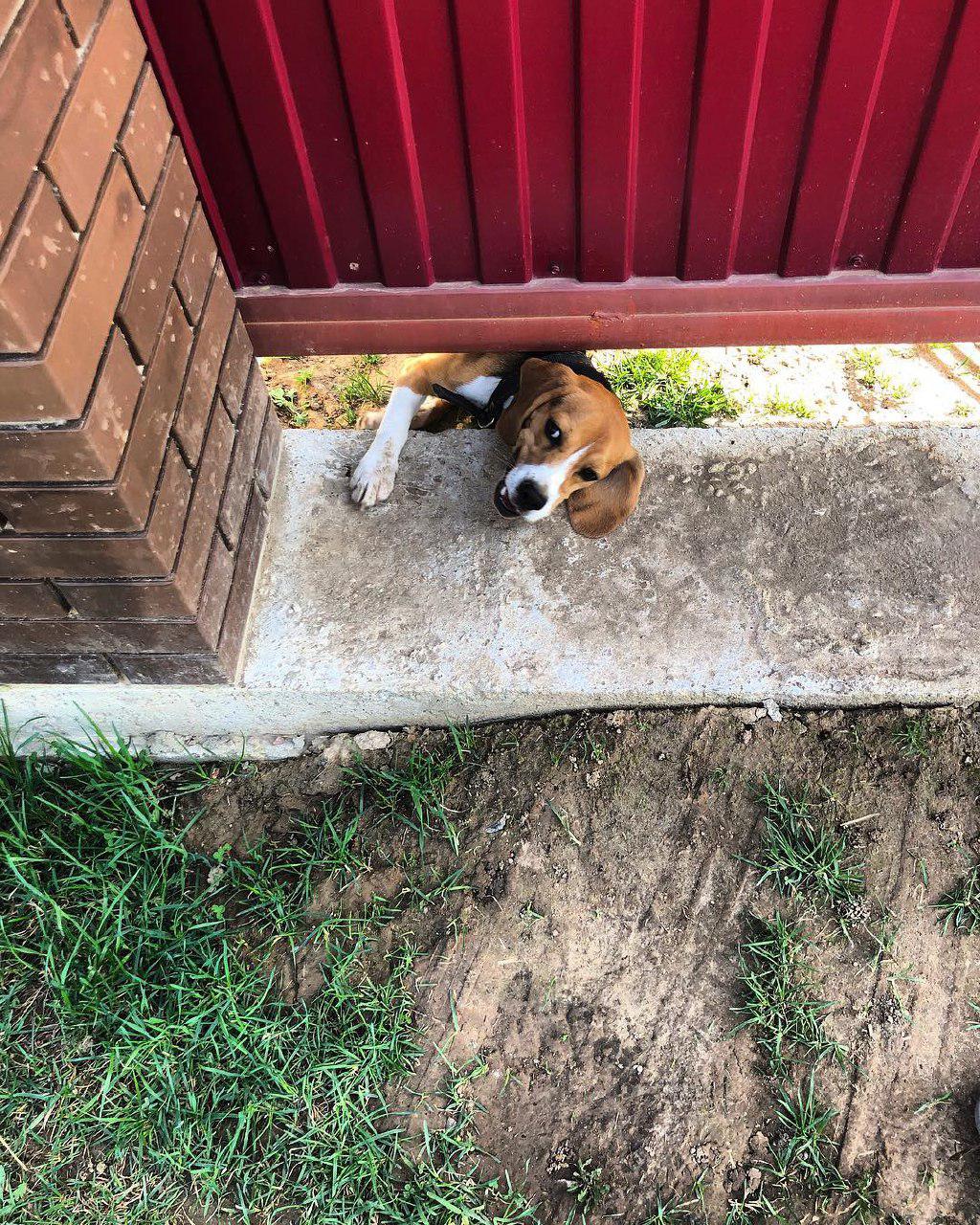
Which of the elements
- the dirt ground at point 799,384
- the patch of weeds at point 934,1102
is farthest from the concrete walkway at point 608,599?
the patch of weeds at point 934,1102

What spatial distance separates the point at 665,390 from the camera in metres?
3.47

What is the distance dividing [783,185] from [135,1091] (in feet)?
8.96

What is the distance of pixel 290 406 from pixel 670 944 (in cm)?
229

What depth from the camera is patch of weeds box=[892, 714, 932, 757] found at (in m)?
2.60

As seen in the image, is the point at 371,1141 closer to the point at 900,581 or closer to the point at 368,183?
the point at 900,581

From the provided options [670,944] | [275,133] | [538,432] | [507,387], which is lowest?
[670,944]

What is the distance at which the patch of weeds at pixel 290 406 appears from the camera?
11.6 ft

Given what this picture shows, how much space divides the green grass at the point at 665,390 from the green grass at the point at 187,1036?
1829 mm

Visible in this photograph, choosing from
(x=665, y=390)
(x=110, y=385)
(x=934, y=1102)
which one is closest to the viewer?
(x=110, y=385)

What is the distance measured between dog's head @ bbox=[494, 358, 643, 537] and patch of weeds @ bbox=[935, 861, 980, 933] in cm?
128

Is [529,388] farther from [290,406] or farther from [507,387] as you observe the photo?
[290,406]

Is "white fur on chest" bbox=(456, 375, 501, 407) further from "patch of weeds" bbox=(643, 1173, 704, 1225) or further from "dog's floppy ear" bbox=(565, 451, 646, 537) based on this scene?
"patch of weeds" bbox=(643, 1173, 704, 1225)

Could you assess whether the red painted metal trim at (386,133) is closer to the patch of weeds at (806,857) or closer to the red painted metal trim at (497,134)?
the red painted metal trim at (497,134)

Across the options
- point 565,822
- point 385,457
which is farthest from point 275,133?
point 565,822
